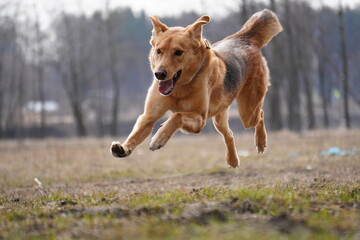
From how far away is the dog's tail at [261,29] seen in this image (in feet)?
26.6

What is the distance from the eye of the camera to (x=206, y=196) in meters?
5.05

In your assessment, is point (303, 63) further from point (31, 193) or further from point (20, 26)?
point (31, 193)

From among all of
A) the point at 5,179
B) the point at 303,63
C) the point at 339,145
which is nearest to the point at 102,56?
the point at 303,63

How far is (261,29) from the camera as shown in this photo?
8.13m

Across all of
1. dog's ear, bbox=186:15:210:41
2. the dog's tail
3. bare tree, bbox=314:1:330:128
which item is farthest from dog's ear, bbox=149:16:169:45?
bare tree, bbox=314:1:330:128

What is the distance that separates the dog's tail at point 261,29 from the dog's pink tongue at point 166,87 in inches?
112

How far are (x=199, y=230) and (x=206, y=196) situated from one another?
1522mm

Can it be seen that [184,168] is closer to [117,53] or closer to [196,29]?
[196,29]

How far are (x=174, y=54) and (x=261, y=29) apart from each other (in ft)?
9.74

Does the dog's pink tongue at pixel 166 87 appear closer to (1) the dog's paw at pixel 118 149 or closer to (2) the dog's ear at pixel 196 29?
(2) the dog's ear at pixel 196 29

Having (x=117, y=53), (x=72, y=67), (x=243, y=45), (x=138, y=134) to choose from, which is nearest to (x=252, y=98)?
(x=243, y=45)

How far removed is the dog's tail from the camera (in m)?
8.09

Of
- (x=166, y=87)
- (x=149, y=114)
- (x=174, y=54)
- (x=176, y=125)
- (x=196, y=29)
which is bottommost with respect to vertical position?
(x=176, y=125)

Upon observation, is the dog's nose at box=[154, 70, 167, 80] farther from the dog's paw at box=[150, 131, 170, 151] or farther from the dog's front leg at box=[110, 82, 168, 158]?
the dog's paw at box=[150, 131, 170, 151]
